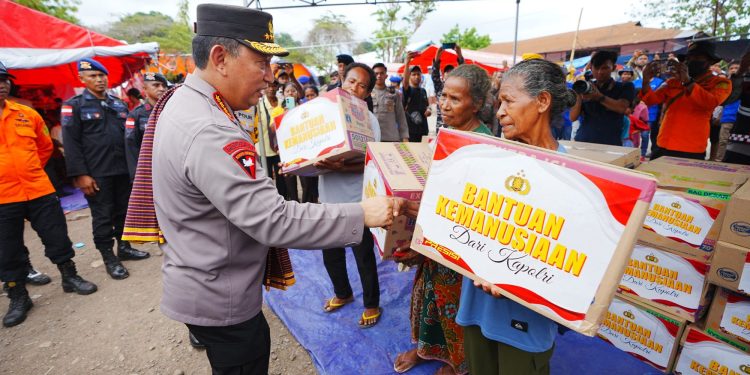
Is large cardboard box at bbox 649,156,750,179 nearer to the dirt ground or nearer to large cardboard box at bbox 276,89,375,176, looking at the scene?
large cardboard box at bbox 276,89,375,176

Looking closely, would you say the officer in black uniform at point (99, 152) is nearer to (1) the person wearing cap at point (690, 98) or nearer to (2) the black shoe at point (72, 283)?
(2) the black shoe at point (72, 283)

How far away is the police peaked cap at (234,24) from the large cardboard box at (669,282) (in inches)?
97.3

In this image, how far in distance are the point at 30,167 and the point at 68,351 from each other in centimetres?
169

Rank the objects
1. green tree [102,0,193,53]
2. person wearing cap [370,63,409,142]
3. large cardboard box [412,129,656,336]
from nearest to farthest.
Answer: large cardboard box [412,129,656,336] → person wearing cap [370,63,409,142] → green tree [102,0,193,53]

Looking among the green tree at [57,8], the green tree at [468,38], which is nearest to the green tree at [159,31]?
the green tree at [57,8]

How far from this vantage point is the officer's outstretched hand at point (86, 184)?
380 centimetres

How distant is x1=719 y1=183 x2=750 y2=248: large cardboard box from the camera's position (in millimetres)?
1678

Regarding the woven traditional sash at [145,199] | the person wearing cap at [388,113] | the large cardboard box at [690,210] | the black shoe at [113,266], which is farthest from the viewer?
the person wearing cap at [388,113]

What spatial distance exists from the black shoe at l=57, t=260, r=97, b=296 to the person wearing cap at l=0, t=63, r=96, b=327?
0.17 metres

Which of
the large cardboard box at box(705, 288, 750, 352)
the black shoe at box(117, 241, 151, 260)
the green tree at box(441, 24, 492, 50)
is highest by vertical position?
the green tree at box(441, 24, 492, 50)

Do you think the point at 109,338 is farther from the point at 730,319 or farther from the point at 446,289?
the point at 730,319

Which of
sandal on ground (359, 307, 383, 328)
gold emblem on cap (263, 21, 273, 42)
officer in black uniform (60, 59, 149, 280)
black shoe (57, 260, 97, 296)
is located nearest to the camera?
gold emblem on cap (263, 21, 273, 42)

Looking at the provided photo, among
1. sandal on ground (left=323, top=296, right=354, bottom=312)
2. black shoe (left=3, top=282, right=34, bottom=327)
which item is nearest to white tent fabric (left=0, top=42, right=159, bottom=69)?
black shoe (left=3, top=282, right=34, bottom=327)

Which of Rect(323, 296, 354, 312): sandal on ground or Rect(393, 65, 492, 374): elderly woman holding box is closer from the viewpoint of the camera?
Rect(393, 65, 492, 374): elderly woman holding box
